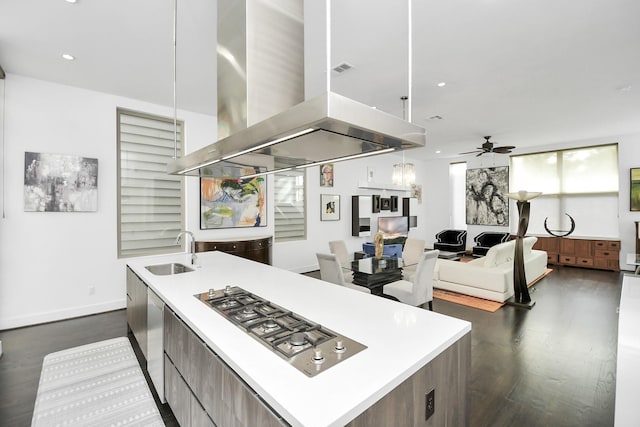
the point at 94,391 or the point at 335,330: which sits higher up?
the point at 335,330

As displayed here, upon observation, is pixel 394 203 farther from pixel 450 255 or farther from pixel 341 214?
pixel 341 214

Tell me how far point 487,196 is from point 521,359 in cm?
665

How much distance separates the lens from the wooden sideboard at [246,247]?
448 cm

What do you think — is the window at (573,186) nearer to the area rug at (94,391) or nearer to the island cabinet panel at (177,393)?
the island cabinet panel at (177,393)

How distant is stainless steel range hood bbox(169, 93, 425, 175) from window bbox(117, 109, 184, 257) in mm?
2976

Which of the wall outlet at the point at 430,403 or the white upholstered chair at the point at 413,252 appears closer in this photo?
the wall outlet at the point at 430,403

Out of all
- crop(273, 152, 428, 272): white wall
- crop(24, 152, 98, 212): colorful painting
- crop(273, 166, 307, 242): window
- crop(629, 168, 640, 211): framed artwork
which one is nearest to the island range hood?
crop(24, 152, 98, 212): colorful painting

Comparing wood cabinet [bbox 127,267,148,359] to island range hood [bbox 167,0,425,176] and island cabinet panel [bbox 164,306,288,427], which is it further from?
island range hood [bbox 167,0,425,176]

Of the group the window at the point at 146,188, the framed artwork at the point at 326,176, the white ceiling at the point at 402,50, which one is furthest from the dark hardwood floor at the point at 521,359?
the framed artwork at the point at 326,176

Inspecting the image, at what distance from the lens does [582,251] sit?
6660 millimetres

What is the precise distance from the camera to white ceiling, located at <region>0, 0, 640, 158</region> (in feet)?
7.57

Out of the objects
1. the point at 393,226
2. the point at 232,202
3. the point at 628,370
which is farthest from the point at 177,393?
the point at 393,226

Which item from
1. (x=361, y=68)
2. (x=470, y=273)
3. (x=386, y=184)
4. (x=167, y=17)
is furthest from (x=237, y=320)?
(x=386, y=184)

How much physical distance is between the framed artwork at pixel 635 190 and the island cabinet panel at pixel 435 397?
7.64 meters
